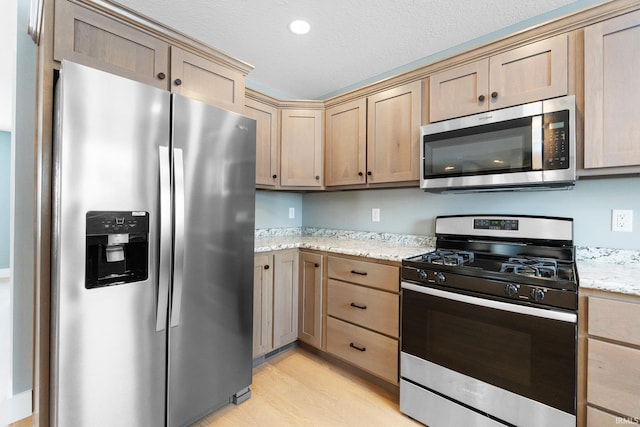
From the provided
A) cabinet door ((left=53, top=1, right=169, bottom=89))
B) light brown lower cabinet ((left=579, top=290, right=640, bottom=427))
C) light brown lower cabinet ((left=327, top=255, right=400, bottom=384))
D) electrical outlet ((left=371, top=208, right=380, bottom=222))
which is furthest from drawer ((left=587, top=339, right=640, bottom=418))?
cabinet door ((left=53, top=1, right=169, bottom=89))

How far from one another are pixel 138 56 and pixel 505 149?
211 centimetres

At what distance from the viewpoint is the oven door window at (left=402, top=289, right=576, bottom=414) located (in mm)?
1240

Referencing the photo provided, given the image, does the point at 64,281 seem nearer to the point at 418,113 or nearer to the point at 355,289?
the point at 355,289

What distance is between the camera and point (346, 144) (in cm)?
253

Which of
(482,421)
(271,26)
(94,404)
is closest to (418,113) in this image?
(271,26)

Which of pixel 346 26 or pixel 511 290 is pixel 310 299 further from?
pixel 346 26

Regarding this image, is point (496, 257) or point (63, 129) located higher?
point (63, 129)

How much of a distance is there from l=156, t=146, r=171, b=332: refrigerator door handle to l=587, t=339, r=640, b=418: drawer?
6.22 feet

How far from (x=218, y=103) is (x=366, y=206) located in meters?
1.57

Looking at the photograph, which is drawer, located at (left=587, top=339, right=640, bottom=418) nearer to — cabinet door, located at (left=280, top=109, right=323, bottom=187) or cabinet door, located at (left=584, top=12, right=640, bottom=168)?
cabinet door, located at (left=584, top=12, right=640, bottom=168)

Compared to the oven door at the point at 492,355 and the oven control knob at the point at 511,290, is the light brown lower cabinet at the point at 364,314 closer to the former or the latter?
the oven door at the point at 492,355

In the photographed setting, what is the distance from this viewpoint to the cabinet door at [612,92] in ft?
4.44

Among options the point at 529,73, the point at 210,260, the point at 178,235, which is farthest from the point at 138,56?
the point at 529,73

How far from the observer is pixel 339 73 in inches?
104
